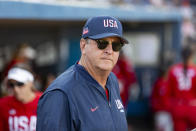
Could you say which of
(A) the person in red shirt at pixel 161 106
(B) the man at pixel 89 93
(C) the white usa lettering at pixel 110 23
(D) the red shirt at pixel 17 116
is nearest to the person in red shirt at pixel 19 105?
(D) the red shirt at pixel 17 116

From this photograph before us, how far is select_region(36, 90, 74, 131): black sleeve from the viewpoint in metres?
1.86

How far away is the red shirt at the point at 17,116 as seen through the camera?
3.00 m

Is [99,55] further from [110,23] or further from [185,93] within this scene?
[185,93]

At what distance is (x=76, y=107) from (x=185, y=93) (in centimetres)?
335

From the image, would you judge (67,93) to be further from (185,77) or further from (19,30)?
(19,30)

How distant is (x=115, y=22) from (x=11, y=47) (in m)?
4.43

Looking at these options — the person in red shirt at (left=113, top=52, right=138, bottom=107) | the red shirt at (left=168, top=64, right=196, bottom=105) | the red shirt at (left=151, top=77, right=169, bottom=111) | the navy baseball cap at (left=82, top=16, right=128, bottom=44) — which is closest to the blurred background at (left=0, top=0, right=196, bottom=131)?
the person in red shirt at (left=113, top=52, right=138, bottom=107)

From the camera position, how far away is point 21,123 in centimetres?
301

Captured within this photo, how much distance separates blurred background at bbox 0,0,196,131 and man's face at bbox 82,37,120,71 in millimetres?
1853

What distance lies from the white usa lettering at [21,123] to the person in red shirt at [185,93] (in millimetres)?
2630

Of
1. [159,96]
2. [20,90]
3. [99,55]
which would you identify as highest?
[99,55]

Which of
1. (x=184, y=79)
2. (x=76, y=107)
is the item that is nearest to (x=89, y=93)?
(x=76, y=107)

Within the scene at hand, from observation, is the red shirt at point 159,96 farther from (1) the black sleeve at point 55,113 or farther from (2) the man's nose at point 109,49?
(1) the black sleeve at point 55,113

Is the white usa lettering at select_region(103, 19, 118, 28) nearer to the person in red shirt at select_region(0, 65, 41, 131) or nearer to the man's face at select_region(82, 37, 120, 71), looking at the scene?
the man's face at select_region(82, 37, 120, 71)
